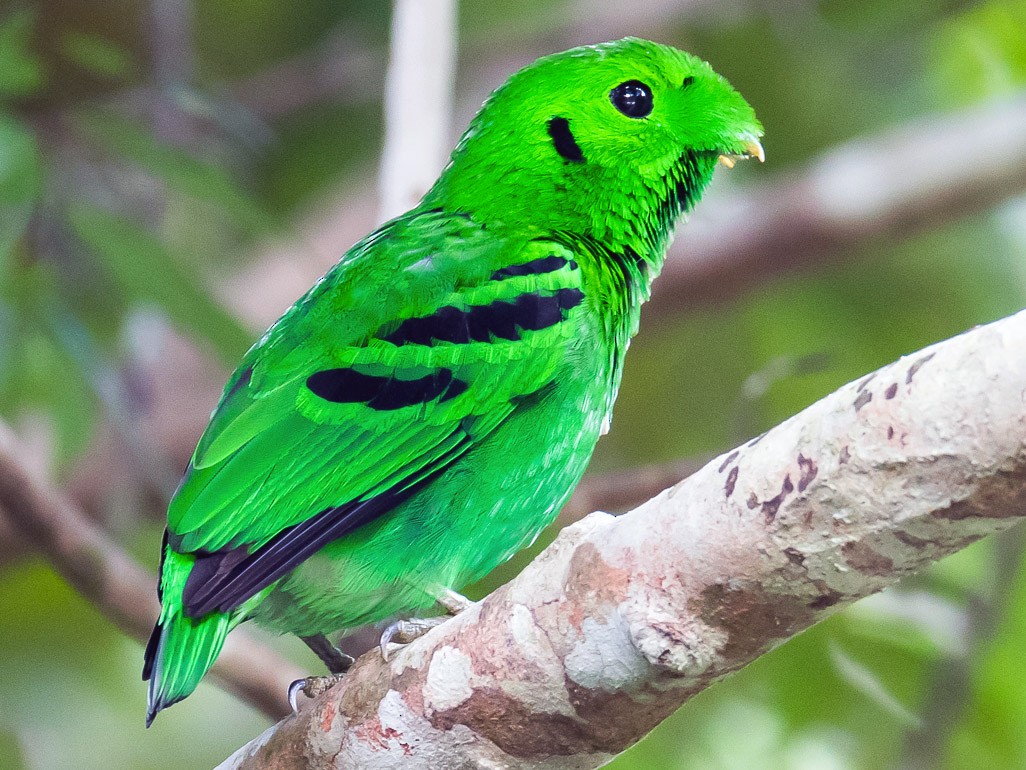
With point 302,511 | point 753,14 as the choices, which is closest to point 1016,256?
point 753,14

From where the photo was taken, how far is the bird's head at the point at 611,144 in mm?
3441

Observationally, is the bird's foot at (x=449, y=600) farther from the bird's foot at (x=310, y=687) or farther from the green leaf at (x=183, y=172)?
the green leaf at (x=183, y=172)

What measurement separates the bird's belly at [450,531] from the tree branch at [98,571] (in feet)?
3.21

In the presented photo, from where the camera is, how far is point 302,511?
2838 mm

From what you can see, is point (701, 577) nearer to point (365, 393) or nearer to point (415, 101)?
point (365, 393)

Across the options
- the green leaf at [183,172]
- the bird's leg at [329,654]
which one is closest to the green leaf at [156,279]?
the green leaf at [183,172]

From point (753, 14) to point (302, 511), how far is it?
4.60 metres

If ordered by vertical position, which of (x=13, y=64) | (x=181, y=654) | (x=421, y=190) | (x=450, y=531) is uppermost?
(x=13, y=64)

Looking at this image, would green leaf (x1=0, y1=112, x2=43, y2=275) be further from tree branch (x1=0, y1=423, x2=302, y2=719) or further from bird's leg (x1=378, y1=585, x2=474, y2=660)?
bird's leg (x1=378, y1=585, x2=474, y2=660)

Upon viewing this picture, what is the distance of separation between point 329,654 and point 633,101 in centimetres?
158

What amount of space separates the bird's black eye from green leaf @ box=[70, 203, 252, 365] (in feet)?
4.58

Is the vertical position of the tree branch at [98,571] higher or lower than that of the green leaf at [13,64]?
lower

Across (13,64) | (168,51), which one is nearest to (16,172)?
(13,64)

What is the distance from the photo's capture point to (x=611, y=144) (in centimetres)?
346
